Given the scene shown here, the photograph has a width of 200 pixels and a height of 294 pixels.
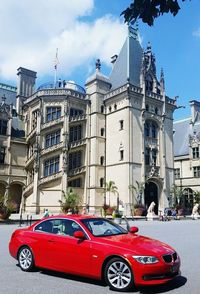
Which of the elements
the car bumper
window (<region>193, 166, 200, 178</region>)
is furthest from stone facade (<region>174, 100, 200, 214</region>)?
the car bumper

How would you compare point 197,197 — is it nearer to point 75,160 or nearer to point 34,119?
point 75,160

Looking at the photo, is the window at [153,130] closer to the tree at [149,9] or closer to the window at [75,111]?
the window at [75,111]

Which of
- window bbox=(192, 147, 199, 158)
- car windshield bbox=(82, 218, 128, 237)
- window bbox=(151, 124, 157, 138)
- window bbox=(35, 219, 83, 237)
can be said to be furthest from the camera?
window bbox=(192, 147, 199, 158)

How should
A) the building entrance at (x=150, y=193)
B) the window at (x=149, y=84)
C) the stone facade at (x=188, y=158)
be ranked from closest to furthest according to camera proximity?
the building entrance at (x=150, y=193) < the window at (x=149, y=84) < the stone facade at (x=188, y=158)

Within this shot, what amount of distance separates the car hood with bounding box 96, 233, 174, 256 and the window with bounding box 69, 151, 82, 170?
3586cm

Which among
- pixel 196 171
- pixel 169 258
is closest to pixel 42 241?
pixel 169 258

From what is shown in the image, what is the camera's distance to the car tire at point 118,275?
6.85 meters

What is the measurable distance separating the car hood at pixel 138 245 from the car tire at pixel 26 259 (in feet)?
7.14

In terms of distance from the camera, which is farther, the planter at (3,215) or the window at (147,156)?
the window at (147,156)

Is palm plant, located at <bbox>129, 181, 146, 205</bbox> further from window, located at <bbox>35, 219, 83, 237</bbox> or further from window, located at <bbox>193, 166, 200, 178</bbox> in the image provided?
window, located at <bbox>35, 219, 83, 237</bbox>

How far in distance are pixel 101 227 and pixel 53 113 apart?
36.5 m

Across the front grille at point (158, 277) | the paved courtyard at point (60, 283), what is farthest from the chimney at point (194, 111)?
the front grille at point (158, 277)

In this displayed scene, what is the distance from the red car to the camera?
6.81 m

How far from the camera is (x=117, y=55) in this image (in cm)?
5284
